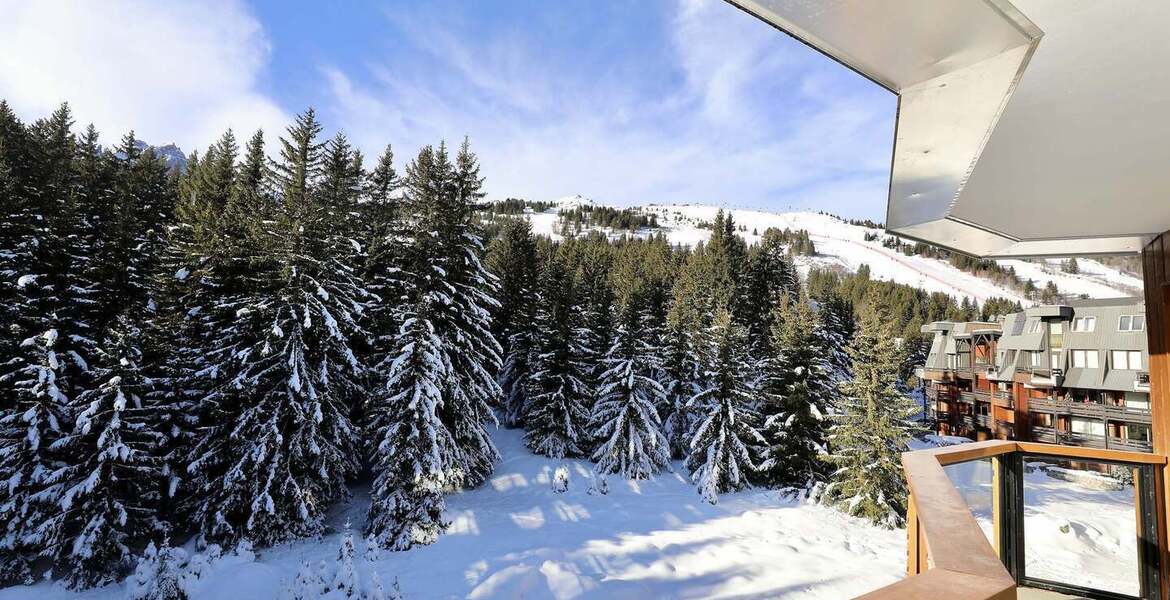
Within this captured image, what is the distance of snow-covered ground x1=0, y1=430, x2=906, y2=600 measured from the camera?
364 inches

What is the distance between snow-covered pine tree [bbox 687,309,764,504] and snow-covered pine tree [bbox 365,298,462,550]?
9634 mm

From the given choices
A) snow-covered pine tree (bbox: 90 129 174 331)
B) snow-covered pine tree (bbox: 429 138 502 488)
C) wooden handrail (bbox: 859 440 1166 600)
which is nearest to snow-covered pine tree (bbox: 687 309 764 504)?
snow-covered pine tree (bbox: 429 138 502 488)

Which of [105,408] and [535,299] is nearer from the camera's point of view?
[105,408]

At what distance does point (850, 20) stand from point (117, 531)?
19.2 meters

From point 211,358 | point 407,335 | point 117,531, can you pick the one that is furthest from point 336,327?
point 117,531

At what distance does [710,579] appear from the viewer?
9.77 meters

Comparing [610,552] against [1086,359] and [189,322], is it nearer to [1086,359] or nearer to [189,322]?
[189,322]

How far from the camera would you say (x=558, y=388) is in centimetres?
2195

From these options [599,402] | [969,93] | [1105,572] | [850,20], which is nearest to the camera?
[850,20]

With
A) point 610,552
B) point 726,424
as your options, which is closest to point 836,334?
point 726,424

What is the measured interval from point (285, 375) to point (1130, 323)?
35.3 meters

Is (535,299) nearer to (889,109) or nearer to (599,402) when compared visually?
(599,402)

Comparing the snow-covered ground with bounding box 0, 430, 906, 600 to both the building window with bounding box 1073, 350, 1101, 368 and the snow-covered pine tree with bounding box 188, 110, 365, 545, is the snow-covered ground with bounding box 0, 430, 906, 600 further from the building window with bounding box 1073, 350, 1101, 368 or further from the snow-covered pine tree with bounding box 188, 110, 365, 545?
the building window with bounding box 1073, 350, 1101, 368

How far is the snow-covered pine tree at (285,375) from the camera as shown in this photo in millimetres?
14727
